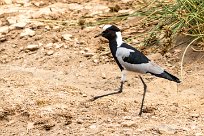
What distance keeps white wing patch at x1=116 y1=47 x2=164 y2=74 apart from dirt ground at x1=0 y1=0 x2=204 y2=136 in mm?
266

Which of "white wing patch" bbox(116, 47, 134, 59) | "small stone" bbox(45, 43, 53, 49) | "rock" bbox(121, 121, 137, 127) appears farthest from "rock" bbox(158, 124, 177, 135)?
"small stone" bbox(45, 43, 53, 49)

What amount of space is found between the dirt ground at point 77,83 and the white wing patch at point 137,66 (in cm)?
27

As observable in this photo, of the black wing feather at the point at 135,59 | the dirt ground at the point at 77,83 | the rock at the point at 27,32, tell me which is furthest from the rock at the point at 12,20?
the black wing feather at the point at 135,59

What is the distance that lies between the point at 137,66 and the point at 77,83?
85cm

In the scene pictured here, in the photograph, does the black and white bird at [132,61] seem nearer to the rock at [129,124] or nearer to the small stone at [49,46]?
the rock at [129,124]

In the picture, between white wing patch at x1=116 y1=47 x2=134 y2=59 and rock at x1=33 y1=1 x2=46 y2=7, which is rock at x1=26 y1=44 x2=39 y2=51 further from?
white wing patch at x1=116 y1=47 x2=134 y2=59

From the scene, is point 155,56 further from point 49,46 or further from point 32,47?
point 32,47

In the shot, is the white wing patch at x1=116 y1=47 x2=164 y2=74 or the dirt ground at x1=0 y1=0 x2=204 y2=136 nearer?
the dirt ground at x1=0 y1=0 x2=204 y2=136

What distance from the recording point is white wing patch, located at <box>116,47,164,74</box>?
4.52 meters

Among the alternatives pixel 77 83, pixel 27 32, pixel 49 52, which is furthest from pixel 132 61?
pixel 27 32

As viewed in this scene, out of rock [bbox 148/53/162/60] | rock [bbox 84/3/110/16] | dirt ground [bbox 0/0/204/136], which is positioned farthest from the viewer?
rock [bbox 84/3/110/16]

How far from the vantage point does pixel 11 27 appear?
6527 millimetres

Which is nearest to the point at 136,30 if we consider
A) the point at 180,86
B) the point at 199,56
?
the point at 199,56

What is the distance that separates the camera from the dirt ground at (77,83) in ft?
14.3
